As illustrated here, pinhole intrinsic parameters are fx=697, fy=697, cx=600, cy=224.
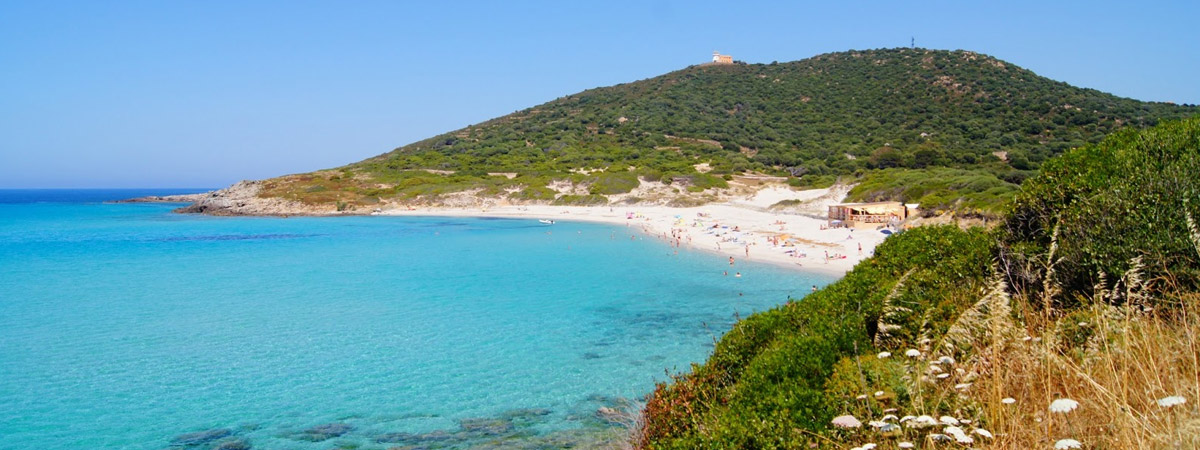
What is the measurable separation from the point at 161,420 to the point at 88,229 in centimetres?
6498

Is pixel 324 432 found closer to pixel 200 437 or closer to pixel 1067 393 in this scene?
pixel 200 437

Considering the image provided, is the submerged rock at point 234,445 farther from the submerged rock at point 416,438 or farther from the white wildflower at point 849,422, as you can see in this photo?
the white wildflower at point 849,422

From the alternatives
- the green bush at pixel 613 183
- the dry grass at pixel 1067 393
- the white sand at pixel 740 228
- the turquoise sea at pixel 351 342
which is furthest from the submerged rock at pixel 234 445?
the green bush at pixel 613 183

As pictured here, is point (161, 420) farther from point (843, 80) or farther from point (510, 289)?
point (843, 80)

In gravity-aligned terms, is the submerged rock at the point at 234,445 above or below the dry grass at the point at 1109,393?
below

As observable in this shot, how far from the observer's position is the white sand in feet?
109

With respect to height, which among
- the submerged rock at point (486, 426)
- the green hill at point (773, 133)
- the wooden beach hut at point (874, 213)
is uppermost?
the green hill at point (773, 133)

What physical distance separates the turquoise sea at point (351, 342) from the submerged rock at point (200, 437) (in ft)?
0.13

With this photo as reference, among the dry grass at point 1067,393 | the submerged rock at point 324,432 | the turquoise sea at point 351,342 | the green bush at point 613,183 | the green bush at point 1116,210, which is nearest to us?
the dry grass at point 1067,393

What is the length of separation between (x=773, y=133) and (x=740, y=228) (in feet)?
194

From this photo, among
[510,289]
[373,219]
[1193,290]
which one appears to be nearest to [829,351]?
[1193,290]

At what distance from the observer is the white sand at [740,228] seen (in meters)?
33.2

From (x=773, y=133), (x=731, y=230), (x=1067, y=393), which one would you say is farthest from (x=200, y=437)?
(x=773, y=133)

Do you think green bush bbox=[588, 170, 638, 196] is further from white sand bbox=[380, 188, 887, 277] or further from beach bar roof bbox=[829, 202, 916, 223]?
beach bar roof bbox=[829, 202, 916, 223]
